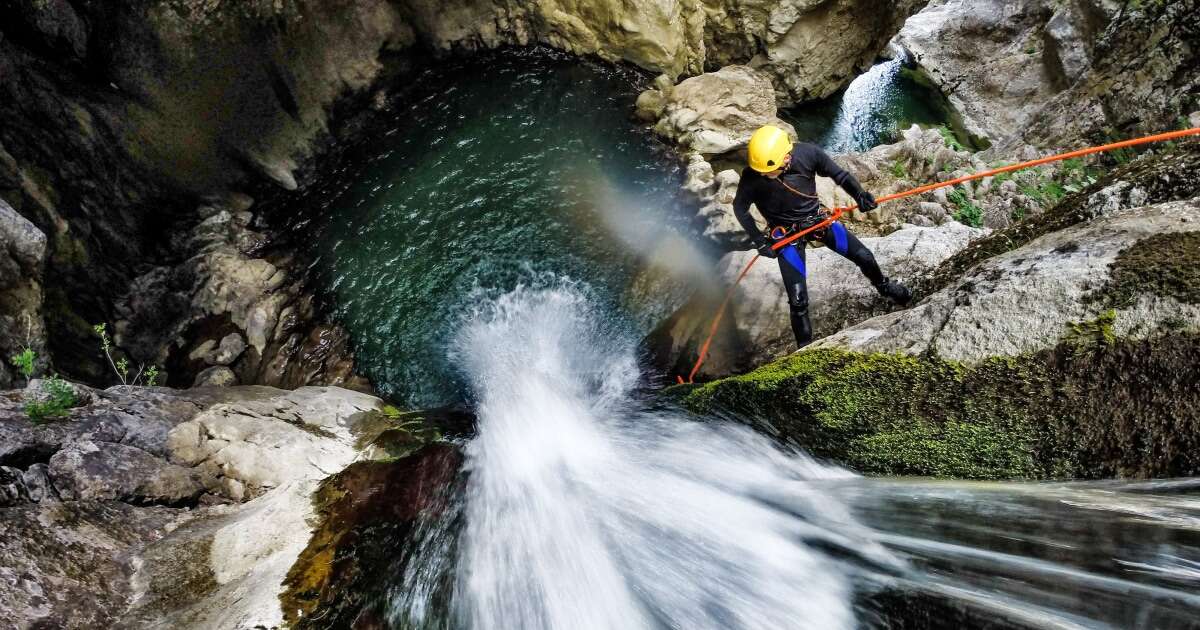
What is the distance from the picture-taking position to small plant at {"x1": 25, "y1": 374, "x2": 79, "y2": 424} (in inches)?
170

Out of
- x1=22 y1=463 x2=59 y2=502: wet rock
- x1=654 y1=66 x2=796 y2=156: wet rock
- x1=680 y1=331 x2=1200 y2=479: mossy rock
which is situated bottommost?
x1=22 y1=463 x2=59 y2=502: wet rock

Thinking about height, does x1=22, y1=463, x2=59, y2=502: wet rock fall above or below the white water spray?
below

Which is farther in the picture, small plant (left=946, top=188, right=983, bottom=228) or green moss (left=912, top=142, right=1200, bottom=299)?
small plant (left=946, top=188, right=983, bottom=228)

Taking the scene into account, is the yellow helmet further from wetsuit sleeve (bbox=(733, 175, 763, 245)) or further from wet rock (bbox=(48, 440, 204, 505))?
wet rock (bbox=(48, 440, 204, 505))

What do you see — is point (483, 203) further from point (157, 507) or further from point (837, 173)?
point (157, 507)

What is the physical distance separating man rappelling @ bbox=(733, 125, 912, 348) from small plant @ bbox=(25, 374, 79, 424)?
6.12 metres

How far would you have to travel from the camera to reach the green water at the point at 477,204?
28.6ft

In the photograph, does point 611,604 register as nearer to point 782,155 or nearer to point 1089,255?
point 1089,255

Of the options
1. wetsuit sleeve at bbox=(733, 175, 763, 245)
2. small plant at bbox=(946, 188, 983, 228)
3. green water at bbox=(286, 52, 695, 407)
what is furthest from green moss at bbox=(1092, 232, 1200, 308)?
green water at bbox=(286, 52, 695, 407)

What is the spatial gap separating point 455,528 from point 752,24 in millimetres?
14244

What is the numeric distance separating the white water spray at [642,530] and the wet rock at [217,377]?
4198 millimetres

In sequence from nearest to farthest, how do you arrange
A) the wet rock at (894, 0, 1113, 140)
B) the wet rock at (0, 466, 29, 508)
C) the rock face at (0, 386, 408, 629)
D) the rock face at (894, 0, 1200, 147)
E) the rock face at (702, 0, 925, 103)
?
the rock face at (0, 386, 408, 629) < the wet rock at (0, 466, 29, 508) < the rock face at (894, 0, 1200, 147) < the wet rock at (894, 0, 1113, 140) < the rock face at (702, 0, 925, 103)

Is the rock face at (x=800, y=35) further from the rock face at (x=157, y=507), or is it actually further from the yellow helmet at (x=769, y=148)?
the rock face at (x=157, y=507)

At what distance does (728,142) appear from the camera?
450 inches
